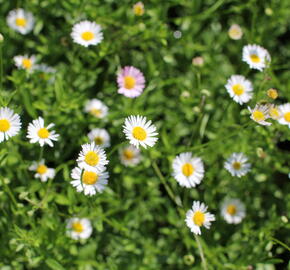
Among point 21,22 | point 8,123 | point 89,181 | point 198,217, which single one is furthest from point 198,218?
point 21,22

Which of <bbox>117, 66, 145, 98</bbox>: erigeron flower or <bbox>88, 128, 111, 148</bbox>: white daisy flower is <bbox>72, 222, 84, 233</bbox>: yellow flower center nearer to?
<bbox>88, 128, 111, 148</bbox>: white daisy flower

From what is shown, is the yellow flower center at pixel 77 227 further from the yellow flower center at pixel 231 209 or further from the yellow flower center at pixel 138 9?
the yellow flower center at pixel 138 9

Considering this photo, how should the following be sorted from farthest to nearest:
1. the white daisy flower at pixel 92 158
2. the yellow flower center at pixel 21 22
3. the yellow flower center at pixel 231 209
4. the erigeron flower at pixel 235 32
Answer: the erigeron flower at pixel 235 32 < the yellow flower center at pixel 21 22 < the yellow flower center at pixel 231 209 < the white daisy flower at pixel 92 158

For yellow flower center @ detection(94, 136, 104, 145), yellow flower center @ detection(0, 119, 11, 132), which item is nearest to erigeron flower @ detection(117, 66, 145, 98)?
yellow flower center @ detection(94, 136, 104, 145)

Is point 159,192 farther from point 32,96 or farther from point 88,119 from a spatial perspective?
point 32,96

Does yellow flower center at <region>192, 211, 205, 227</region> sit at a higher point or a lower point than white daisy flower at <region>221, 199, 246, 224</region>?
lower

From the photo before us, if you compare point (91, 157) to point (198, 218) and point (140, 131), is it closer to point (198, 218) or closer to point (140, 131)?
point (140, 131)

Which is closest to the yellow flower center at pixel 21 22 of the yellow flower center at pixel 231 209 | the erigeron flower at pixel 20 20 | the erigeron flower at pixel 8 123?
the erigeron flower at pixel 20 20
